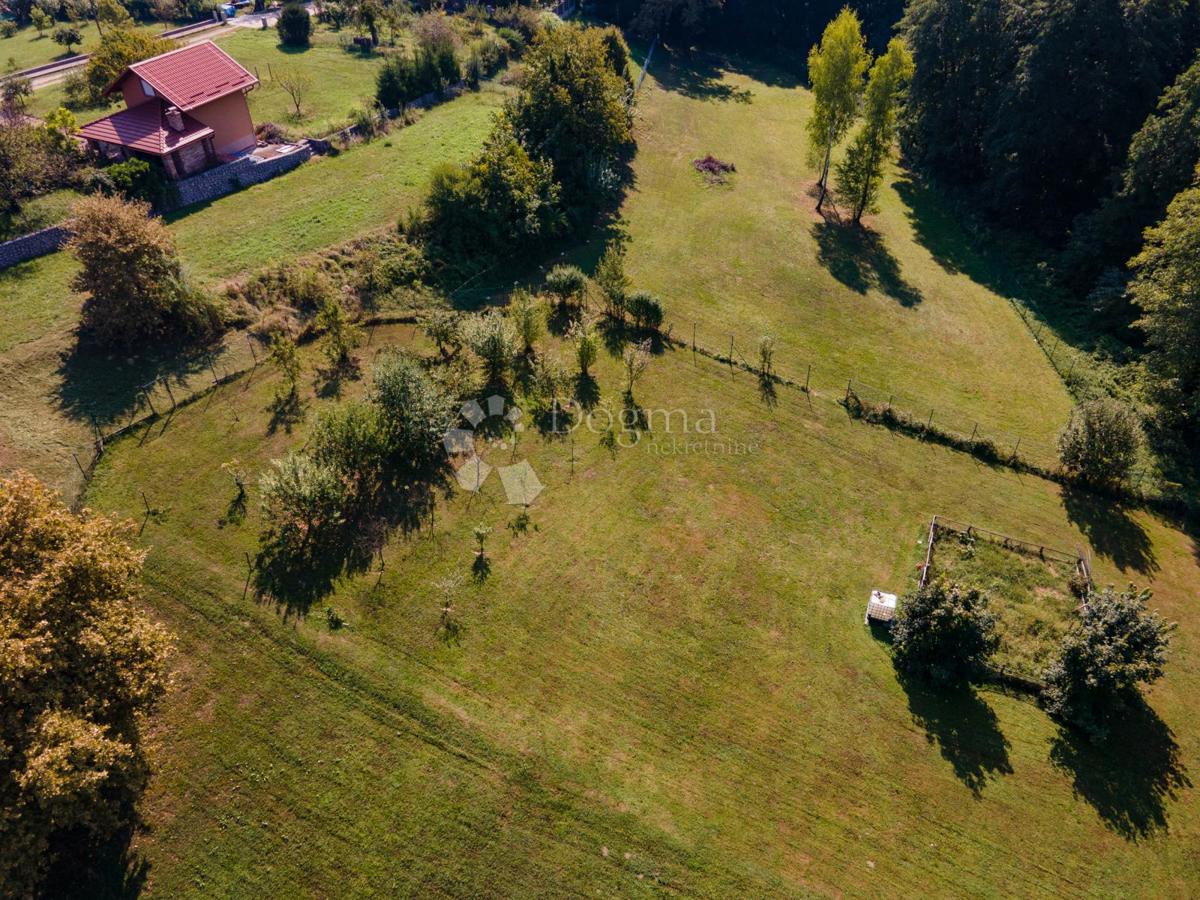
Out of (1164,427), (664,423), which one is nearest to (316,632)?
(664,423)

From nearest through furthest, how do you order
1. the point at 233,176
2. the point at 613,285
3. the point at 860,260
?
the point at 613,285 → the point at 233,176 → the point at 860,260

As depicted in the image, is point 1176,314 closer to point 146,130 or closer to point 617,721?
point 617,721

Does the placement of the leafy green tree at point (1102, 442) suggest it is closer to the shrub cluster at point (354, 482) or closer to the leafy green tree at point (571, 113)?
the shrub cluster at point (354, 482)

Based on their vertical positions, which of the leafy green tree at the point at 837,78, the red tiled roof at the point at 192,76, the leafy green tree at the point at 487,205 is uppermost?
the leafy green tree at the point at 837,78

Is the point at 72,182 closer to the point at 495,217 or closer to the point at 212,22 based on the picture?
the point at 495,217

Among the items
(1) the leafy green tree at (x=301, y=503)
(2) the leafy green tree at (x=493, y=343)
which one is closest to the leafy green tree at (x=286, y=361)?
(1) the leafy green tree at (x=301, y=503)

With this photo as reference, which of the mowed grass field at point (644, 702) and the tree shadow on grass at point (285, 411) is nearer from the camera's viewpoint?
the mowed grass field at point (644, 702)

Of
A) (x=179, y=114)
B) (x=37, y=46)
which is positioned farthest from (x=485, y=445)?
(x=37, y=46)
